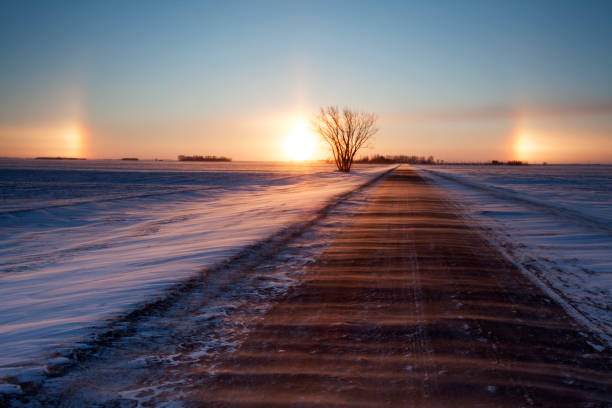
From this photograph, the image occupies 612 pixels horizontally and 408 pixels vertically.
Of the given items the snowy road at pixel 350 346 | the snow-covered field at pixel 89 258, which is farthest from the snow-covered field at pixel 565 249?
the snow-covered field at pixel 89 258

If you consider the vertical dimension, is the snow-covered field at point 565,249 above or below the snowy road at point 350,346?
above

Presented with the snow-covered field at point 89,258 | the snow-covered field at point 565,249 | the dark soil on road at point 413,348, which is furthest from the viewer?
the snow-covered field at point 565,249

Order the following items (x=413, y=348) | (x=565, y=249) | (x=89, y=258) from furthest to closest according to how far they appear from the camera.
A: (x=565, y=249) → (x=89, y=258) → (x=413, y=348)

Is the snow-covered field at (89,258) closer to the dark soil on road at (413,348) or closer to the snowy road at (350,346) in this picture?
the snowy road at (350,346)

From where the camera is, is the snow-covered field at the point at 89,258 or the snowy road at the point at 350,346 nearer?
the snowy road at the point at 350,346

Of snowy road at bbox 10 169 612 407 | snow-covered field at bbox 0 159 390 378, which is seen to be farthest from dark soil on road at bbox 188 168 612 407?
snow-covered field at bbox 0 159 390 378

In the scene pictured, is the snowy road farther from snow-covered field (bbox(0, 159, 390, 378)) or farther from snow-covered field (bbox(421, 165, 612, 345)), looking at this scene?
snow-covered field (bbox(0, 159, 390, 378))

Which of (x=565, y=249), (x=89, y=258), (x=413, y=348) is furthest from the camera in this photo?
(x=565, y=249)

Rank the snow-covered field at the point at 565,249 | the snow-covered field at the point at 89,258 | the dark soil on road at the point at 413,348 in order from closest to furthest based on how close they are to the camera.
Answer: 1. the dark soil on road at the point at 413,348
2. the snow-covered field at the point at 89,258
3. the snow-covered field at the point at 565,249

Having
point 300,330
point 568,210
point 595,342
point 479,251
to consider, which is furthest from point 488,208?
point 300,330

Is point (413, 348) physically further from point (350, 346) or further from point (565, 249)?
point (565, 249)

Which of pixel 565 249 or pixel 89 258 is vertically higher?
pixel 565 249

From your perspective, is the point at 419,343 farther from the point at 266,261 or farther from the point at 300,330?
the point at 266,261

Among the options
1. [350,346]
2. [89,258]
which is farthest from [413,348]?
[89,258]
